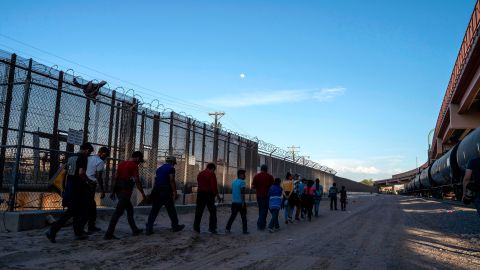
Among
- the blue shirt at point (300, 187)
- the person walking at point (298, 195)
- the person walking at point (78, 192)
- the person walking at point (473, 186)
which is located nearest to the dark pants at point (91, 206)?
the person walking at point (78, 192)

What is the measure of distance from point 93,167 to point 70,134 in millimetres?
2300

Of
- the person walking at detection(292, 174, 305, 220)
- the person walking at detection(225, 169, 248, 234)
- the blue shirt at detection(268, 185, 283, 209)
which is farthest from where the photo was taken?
the person walking at detection(292, 174, 305, 220)

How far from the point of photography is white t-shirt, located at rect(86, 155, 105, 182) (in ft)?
26.2

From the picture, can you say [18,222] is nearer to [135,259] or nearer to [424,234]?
[135,259]

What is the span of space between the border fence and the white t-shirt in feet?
4.37

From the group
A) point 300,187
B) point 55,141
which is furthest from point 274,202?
point 55,141

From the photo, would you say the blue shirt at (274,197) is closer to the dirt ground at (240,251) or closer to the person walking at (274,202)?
the person walking at (274,202)

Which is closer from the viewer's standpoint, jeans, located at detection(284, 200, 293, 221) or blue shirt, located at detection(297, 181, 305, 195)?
jeans, located at detection(284, 200, 293, 221)

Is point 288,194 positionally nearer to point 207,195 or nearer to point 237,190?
point 237,190

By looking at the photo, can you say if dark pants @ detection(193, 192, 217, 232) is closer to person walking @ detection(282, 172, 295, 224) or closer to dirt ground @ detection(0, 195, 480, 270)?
dirt ground @ detection(0, 195, 480, 270)

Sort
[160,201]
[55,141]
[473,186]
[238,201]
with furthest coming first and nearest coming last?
[55,141], [238,201], [160,201], [473,186]

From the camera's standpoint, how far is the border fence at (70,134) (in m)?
9.48

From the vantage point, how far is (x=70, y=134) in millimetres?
9914

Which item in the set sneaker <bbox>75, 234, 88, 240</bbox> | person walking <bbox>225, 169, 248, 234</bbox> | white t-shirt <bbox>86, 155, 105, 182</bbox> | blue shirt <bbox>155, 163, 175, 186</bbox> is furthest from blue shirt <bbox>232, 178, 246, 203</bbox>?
sneaker <bbox>75, 234, 88, 240</bbox>
